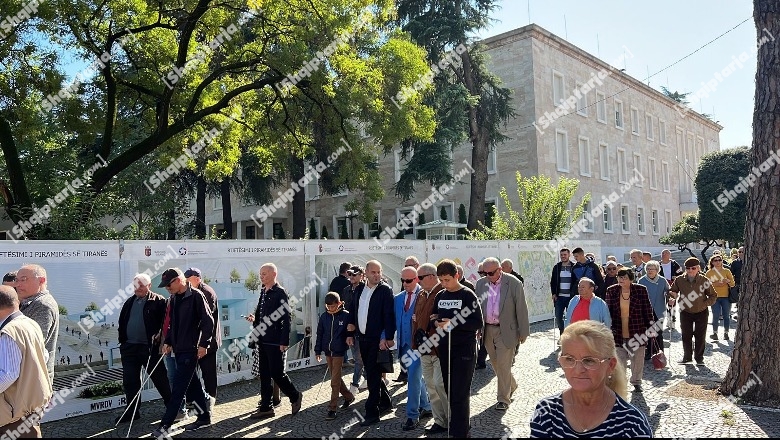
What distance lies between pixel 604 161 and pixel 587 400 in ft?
140

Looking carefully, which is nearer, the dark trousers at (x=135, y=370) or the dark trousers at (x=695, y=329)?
the dark trousers at (x=135, y=370)

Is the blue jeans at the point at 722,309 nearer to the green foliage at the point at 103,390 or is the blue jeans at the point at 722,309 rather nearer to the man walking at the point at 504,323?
the man walking at the point at 504,323

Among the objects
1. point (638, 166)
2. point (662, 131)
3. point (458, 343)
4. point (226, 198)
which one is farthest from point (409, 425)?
point (662, 131)

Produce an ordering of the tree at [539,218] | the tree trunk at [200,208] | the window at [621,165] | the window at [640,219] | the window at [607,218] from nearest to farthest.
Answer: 1. the tree at [539,218]
2. the tree trunk at [200,208]
3. the window at [607,218]
4. the window at [621,165]
5. the window at [640,219]

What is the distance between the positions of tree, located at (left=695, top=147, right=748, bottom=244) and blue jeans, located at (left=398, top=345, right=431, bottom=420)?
32607 millimetres

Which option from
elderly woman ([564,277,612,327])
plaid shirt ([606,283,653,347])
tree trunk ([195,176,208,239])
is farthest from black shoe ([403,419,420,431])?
tree trunk ([195,176,208,239])

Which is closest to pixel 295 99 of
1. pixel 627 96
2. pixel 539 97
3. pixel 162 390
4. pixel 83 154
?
pixel 162 390

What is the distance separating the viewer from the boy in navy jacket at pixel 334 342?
796cm

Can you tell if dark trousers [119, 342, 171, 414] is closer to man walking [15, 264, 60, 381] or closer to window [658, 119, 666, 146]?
A: man walking [15, 264, 60, 381]

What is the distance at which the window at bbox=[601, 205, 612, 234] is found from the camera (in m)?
42.1

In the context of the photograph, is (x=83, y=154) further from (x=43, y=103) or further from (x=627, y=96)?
(x=627, y=96)

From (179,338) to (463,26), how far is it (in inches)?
998

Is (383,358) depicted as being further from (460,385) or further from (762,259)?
(762,259)

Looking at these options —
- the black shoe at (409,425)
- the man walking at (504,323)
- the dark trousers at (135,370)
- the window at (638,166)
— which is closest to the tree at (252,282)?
the dark trousers at (135,370)
